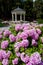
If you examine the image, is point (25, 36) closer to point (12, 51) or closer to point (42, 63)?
point (12, 51)

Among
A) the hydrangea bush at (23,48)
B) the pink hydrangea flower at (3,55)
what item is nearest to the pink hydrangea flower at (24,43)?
the hydrangea bush at (23,48)

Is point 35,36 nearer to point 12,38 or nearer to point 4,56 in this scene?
point 12,38

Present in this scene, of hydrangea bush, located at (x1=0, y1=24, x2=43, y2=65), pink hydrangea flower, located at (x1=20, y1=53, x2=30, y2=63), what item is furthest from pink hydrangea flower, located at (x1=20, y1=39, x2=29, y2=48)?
→ pink hydrangea flower, located at (x1=20, y1=53, x2=30, y2=63)

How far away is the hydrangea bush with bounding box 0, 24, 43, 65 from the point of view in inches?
130

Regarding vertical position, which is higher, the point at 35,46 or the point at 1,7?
the point at 35,46

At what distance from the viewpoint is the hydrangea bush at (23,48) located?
3.30 m

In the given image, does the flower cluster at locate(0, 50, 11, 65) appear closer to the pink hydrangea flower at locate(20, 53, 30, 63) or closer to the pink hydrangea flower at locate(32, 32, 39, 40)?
the pink hydrangea flower at locate(20, 53, 30, 63)

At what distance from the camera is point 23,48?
3.50 meters

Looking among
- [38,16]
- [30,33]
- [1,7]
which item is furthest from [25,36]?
[1,7]

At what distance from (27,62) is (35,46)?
0.37m

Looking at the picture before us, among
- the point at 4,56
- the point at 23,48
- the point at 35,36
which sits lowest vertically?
the point at 4,56

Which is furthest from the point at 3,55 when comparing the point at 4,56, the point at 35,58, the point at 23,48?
the point at 35,58

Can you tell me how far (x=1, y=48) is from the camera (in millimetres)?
3766

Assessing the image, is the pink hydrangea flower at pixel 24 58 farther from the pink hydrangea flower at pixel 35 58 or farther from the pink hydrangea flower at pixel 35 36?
the pink hydrangea flower at pixel 35 36
